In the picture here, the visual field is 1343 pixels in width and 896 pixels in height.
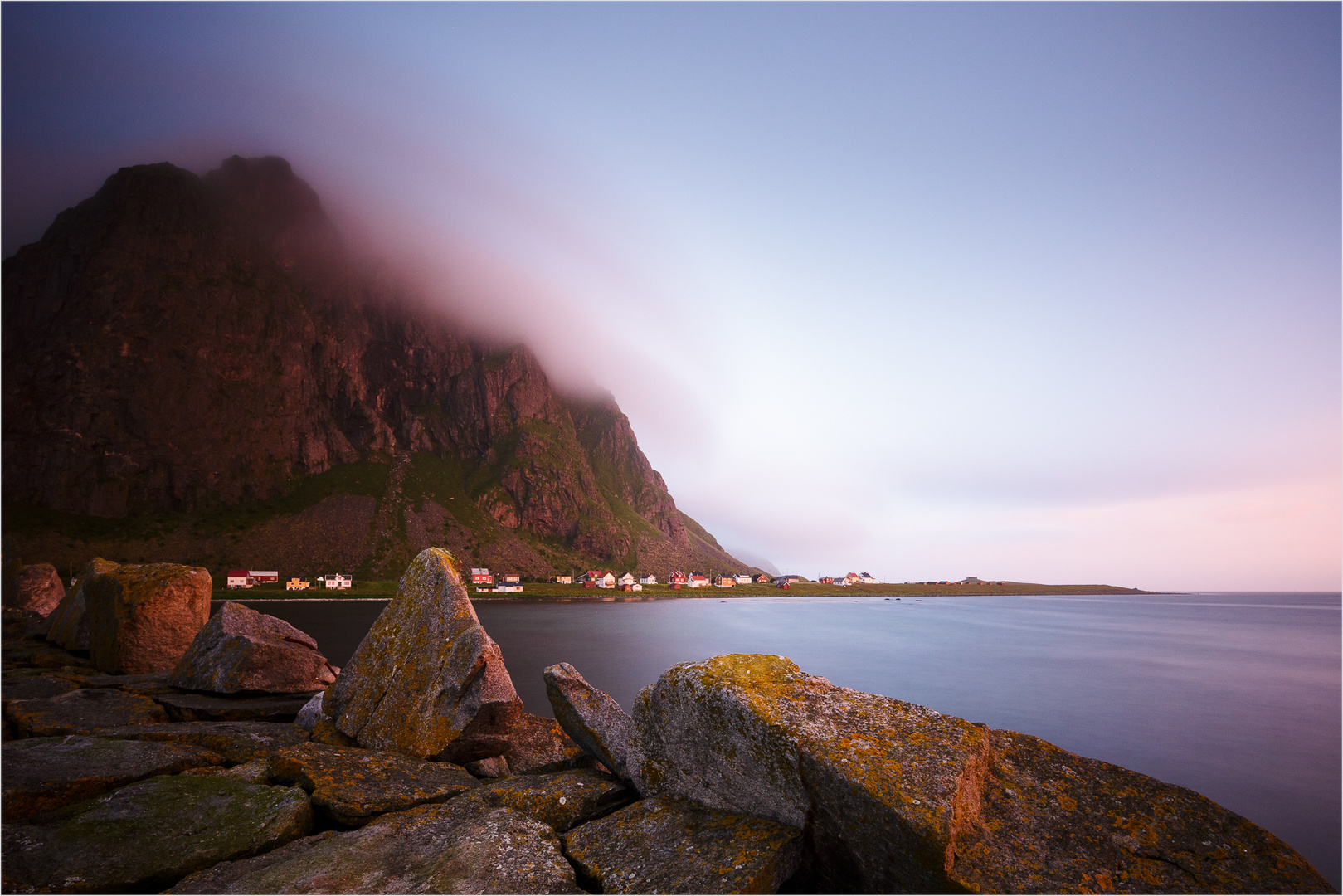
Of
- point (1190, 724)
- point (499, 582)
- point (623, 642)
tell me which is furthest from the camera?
point (499, 582)

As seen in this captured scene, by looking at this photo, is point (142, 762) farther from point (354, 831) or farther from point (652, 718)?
point (652, 718)

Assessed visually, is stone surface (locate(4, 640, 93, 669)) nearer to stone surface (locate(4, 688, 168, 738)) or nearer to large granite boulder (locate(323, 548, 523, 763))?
stone surface (locate(4, 688, 168, 738))

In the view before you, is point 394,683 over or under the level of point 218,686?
over

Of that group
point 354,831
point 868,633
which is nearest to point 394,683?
point 354,831

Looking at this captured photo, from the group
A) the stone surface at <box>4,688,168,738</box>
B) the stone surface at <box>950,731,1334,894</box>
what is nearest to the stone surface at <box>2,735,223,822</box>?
the stone surface at <box>4,688,168,738</box>

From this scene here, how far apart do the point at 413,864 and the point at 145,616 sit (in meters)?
17.5

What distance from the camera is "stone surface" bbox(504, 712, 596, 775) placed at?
36.9 ft

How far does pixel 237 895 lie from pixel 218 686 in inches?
427

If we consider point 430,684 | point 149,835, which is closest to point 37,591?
point 430,684

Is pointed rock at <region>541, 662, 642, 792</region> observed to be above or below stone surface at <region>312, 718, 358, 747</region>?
above

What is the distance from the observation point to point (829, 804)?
17.5ft

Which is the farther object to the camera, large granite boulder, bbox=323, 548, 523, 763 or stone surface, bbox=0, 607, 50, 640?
stone surface, bbox=0, 607, 50, 640

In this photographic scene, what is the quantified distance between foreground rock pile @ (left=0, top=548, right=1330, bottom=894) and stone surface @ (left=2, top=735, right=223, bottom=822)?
0.03m

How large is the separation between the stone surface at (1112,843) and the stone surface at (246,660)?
15921mm
